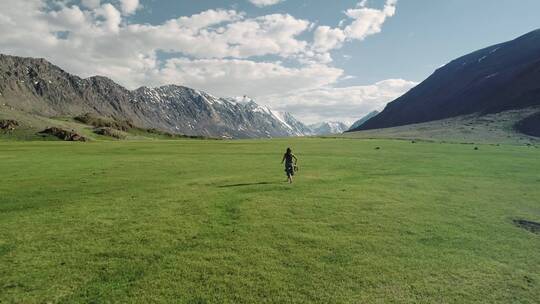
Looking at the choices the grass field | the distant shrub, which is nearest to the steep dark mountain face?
the grass field

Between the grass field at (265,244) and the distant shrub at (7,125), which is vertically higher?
the distant shrub at (7,125)

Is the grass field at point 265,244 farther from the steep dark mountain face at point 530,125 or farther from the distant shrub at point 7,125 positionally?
the distant shrub at point 7,125

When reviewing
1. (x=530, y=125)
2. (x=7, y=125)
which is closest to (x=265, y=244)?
(x=530, y=125)

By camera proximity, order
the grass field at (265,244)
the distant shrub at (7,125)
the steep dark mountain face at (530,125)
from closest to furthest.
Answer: the grass field at (265,244)
the steep dark mountain face at (530,125)
the distant shrub at (7,125)

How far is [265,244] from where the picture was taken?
18016 millimetres

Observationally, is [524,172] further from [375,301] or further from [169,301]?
[169,301]

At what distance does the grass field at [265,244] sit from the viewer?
13.7 m

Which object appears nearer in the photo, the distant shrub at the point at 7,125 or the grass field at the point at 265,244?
the grass field at the point at 265,244

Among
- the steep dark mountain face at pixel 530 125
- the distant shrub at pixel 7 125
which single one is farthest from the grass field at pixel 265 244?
the distant shrub at pixel 7 125

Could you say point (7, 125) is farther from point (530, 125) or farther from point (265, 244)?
point (530, 125)

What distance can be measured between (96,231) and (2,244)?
3.92 meters

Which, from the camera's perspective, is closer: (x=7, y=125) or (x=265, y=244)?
(x=265, y=244)

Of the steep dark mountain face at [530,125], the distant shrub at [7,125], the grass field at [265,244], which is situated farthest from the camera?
the distant shrub at [7,125]

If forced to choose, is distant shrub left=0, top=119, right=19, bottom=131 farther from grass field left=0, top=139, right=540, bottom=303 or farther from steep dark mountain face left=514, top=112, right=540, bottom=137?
steep dark mountain face left=514, top=112, right=540, bottom=137
